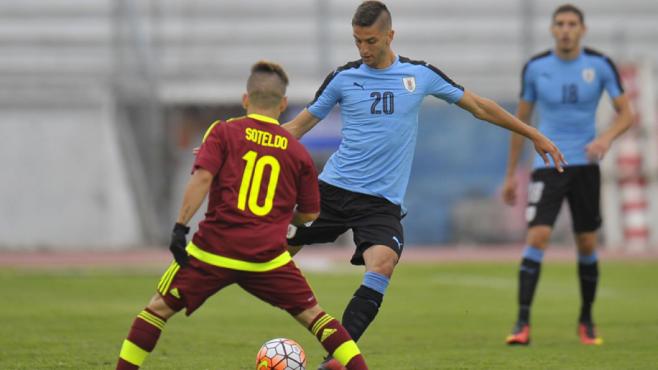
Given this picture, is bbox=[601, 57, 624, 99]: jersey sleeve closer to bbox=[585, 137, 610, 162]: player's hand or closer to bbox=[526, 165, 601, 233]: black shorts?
bbox=[585, 137, 610, 162]: player's hand

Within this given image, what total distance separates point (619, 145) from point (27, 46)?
12.6 m

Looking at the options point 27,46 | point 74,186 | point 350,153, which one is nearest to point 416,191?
point 74,186

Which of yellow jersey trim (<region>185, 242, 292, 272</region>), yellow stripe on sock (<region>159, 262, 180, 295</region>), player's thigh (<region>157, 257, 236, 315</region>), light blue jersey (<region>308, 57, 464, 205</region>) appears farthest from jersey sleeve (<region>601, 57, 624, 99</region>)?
yellow stripe on sock (<region>159, 262, 180, 295</region>)

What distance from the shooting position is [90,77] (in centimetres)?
2672

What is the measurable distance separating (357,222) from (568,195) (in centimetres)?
302

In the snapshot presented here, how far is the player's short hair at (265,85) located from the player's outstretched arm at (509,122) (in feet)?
5.69

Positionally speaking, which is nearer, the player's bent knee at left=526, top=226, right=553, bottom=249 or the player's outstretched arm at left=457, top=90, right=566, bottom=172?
the player's outstretched arm at left=457, top=90, right=566, bottom=172

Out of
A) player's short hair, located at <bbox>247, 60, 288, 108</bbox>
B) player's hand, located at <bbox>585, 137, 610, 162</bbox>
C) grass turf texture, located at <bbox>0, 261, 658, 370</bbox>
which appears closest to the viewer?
player's short hair, located at <bbox>247, 60, 288, 108</bbox>

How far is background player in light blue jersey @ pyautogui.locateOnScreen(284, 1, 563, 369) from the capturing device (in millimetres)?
7762

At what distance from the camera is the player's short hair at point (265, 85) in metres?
6.54

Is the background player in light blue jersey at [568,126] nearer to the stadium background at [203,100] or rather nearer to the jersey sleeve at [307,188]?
the jersey sleeve at [307,188]

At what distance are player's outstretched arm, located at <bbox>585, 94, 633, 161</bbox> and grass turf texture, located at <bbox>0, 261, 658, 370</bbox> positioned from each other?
1.50 m

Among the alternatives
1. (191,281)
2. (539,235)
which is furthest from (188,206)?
(539,235)

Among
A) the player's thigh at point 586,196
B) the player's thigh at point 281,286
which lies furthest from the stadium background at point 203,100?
the player's thigh at point 281,286
